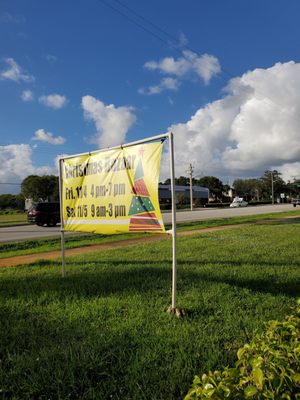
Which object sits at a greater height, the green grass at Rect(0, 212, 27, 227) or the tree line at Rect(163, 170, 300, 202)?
the tree line at Rect(163, 170, 300, 202)

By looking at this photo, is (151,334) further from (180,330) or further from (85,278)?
(85,278)

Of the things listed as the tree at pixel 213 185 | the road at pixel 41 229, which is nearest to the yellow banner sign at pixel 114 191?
the road at pixel 41 229

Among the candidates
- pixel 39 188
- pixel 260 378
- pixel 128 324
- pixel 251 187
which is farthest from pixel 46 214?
pixel 251 187

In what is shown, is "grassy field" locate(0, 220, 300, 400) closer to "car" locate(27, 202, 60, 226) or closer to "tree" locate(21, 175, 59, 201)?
"car" locate(27, 202, 60, 226)

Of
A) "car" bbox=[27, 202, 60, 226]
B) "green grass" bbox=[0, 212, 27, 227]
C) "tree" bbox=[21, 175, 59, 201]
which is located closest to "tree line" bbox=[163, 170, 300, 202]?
"tree" bbox=[21, 175, 59, 201]

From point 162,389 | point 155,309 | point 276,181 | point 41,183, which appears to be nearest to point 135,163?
point 155,309

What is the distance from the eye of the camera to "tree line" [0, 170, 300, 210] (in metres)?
81.8

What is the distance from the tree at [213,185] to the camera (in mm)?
120750

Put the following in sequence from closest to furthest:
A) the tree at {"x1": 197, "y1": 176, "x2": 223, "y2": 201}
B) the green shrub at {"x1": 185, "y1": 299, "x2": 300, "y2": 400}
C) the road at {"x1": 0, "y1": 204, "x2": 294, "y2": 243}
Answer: the green shrub at {"x1": 185, "y1": 299, "x2": 300, "y2": 400} → the road at {"x1": 0, "y1": 204, "x2": 294, "y2": 243} → the tree at {"x1": 197, "y1": 176, "x2": 223, "y2": 201}

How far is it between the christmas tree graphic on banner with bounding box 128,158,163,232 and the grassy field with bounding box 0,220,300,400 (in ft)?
3.13

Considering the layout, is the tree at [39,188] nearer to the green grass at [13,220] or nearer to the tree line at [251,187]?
the green grass at [13,220]

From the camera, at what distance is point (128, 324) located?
3.72 metres

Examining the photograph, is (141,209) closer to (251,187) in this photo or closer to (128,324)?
(128,324)

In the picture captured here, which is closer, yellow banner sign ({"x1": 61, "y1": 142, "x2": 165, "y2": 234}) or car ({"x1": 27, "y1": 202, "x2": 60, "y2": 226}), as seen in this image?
yellow banner sign ({"x1": 61, "y1": 142, "x2": 165, "y2": 234})
